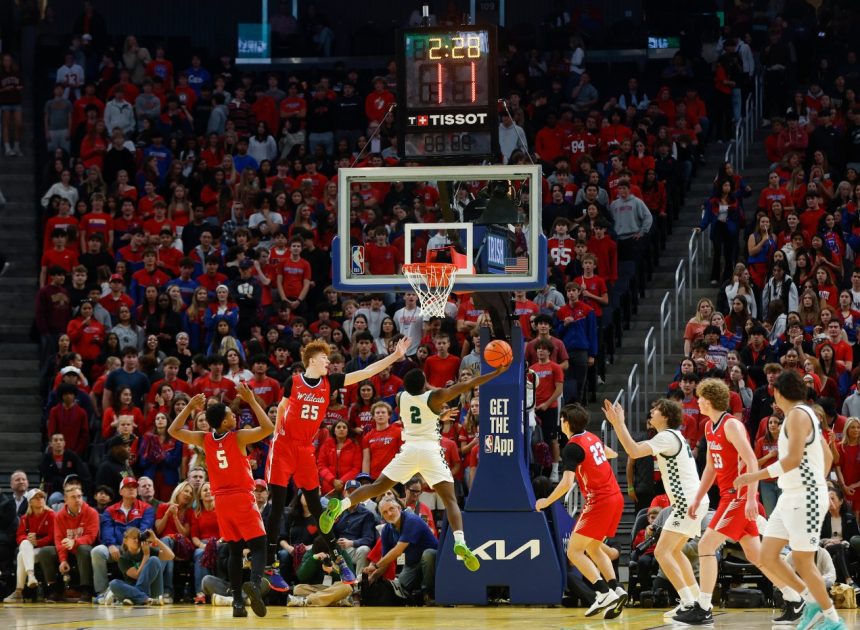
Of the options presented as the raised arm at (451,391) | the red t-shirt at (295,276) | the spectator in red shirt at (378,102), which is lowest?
the raised arm at (451,391)

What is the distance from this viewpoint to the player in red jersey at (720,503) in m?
13.1

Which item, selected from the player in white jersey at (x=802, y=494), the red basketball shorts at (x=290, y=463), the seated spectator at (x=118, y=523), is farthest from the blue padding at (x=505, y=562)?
the player in white jersey at (x=802, y=494)

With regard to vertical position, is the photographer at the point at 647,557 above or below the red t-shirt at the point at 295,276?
below

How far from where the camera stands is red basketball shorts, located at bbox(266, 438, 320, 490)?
14.9 metres

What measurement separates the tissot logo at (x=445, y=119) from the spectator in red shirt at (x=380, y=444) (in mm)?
4956

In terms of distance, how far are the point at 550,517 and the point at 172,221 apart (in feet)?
34.4

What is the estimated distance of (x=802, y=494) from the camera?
460 inches

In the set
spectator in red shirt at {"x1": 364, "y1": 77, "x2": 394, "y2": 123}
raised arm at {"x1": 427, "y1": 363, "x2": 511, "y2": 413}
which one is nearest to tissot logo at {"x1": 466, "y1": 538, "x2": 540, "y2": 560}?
raised arm at {"x1": 427, "y1": 363, "x2": 511, "y2": 413}

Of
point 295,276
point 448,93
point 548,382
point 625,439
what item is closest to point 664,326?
point 548,382

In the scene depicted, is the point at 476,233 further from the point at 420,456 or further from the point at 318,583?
the point at 318,583

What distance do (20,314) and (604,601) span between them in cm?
1449

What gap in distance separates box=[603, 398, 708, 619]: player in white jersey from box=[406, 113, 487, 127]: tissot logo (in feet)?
10.9

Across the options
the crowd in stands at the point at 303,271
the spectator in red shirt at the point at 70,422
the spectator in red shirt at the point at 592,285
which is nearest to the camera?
the crowd in stands at the point at 303,271

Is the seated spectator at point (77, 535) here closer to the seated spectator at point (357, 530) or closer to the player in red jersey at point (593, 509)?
the seated spectator at point (357, 530)
